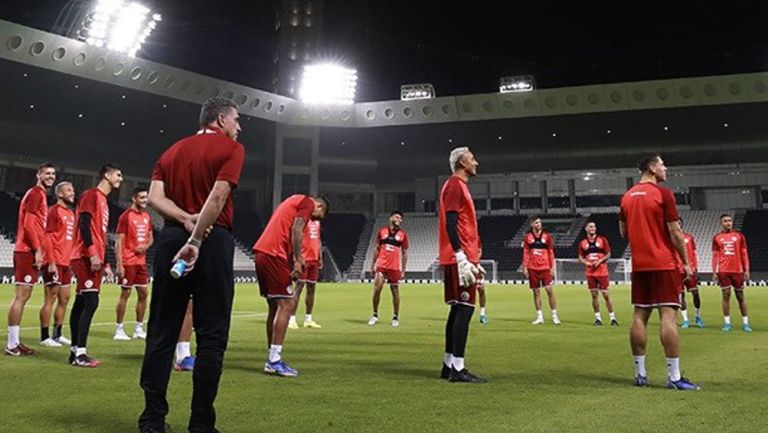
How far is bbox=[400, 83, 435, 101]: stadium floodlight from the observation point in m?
41.9

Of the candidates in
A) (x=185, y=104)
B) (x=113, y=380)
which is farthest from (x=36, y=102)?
(x=113, y=380)

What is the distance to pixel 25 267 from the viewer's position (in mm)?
8516

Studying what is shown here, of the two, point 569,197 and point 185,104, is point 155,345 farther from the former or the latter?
point 569,197

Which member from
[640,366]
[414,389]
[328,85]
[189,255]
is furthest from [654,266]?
[328,85]

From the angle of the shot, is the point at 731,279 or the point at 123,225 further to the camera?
the point at 731,279

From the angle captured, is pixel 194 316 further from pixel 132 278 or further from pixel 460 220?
pixel 132 278

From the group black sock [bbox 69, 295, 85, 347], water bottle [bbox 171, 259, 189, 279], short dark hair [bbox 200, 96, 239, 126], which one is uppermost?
short dark hair [bbox 200, 96, 239, 126]

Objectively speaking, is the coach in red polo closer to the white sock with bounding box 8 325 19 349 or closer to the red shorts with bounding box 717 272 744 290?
the white sock with bounding box 8 325 19 349

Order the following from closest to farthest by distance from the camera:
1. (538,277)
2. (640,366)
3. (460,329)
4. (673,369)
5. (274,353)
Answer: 1. (673,369)
2. (640,366)
3. (460,329)
4. (274,353)
5. (538,277)

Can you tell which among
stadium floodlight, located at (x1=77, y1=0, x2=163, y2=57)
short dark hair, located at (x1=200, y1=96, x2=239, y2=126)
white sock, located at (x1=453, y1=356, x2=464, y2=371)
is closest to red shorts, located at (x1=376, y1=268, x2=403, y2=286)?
white sock, located at (x1=453, y1=356, x2=464, y2=371)

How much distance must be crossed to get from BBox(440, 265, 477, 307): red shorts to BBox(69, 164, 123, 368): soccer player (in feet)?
13.4

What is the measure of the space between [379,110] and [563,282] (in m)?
16.4

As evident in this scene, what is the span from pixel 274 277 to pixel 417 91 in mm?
36176

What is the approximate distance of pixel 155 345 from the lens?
4.14 m
